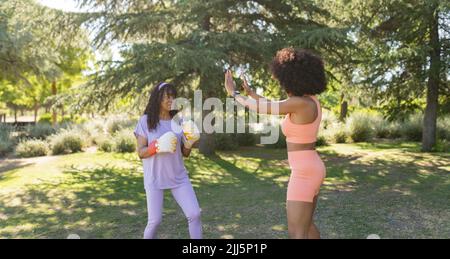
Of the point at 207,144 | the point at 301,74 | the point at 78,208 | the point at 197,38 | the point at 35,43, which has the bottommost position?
the point at 78,208

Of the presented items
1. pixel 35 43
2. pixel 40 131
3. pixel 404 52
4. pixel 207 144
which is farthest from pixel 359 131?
pixel 40 131

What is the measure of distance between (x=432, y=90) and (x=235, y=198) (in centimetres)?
806

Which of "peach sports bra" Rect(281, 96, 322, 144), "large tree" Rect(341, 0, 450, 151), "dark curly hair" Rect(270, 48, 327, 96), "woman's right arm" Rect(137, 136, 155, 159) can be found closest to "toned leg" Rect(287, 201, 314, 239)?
"peach sports bra" Rect(281, 96, 322, 144)

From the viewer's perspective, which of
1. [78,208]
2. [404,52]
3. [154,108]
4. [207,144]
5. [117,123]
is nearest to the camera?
[154,108]

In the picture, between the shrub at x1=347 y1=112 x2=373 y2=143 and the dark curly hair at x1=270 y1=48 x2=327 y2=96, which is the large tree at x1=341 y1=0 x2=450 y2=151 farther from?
the dark curly hair at x1=270 y1=48 x2=327 y2=96

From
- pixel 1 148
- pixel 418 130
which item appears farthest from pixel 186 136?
pixel 418 130

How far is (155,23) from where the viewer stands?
38.4ft

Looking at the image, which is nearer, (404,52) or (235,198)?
(235,198)

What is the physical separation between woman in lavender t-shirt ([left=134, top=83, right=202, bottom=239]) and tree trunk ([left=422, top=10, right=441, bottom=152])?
9.41 meters

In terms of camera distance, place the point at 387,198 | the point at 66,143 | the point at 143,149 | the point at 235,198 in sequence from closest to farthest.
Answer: the point at 143,149 → the point at 387,198 → the point at 235,198 → the point at 66,143

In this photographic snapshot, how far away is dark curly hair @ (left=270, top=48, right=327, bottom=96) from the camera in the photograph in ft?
10.9

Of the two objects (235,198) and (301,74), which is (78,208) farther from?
(301,74)

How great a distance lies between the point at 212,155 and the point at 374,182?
5.61 metres

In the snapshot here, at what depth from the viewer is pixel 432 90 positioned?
12617 mm
